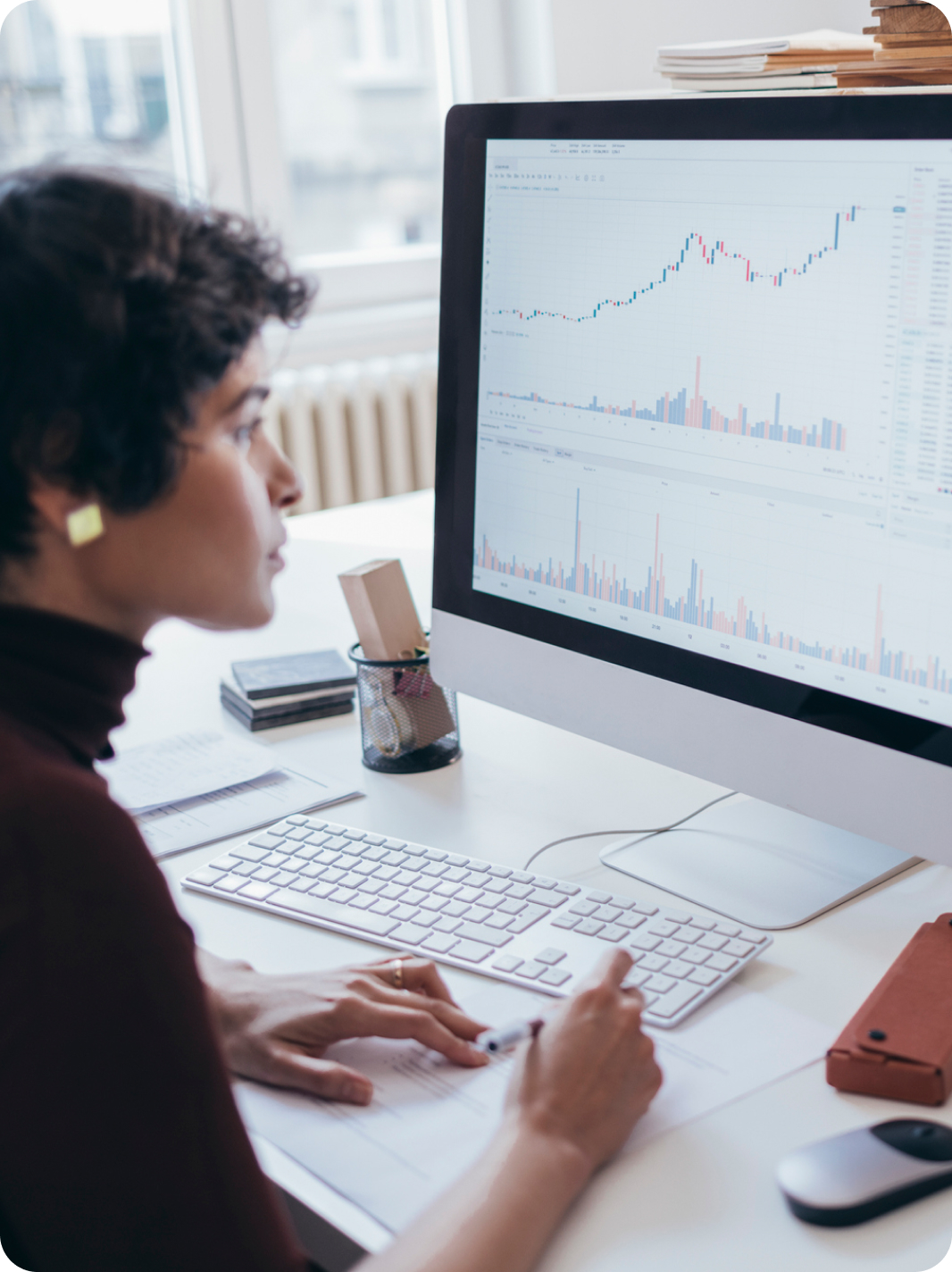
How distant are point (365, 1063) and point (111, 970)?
243 mm

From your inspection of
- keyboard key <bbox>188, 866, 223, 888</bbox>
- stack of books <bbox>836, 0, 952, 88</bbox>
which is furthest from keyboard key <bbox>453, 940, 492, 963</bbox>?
stack of books <bbox>836, 0, 952, 88</bbox>

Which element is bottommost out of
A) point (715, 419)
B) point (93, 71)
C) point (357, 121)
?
point (715, 419)

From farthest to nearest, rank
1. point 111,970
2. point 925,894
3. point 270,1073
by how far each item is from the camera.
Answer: point 925,894 < point 270,1073 < point 111,970

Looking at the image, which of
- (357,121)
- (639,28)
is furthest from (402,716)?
(639,28)

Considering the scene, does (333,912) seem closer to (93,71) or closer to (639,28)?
(93,71)

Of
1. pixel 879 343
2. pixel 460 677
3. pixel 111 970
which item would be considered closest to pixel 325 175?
pixel 460 677

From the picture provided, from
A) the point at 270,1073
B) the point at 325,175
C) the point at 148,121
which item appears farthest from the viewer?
the point at 325,175

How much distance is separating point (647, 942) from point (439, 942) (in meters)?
0.13

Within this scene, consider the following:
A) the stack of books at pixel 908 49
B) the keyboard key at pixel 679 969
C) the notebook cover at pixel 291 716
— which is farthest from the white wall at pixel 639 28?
the keyboard key at pixel 679 969

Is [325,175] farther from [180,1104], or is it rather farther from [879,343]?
[180,1104]

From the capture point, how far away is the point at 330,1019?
0.71 metres

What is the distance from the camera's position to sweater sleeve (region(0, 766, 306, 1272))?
497 millimetres

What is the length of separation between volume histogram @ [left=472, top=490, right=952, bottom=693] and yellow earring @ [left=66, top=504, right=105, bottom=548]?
397 millimetres

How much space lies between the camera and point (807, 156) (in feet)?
2.41
